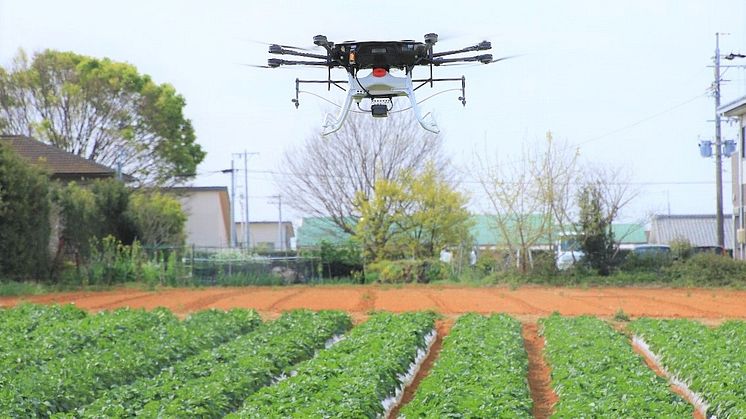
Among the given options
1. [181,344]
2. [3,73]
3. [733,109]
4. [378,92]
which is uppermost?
[3,73]

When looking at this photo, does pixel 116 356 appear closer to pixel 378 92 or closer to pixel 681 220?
pixel 378 92

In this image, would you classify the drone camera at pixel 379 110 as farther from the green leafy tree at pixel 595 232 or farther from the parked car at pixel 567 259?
the parked car at pixel 567 259

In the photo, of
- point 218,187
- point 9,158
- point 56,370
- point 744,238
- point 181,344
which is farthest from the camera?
point 218,187

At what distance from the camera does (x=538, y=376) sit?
54.7ft

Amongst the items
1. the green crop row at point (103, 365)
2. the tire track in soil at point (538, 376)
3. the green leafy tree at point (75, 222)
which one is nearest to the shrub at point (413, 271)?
the green leafy tree at point (75, 222)

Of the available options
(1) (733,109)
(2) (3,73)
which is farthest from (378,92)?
(2) (3,73)

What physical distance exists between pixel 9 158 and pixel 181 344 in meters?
17.9

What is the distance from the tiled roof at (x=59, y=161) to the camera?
1662 inches

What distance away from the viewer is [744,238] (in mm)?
39281

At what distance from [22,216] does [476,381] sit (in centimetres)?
2307

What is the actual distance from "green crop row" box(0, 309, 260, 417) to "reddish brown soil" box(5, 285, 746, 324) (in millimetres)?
6738

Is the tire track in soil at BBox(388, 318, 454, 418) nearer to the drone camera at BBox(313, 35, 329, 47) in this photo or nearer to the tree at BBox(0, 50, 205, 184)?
the drone camera at BBox(313, 35, 329, 47)

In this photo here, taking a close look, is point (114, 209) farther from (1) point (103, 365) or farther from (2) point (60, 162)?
(1) point (103, 365)

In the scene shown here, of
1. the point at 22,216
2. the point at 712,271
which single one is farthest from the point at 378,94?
the point at 712,271
